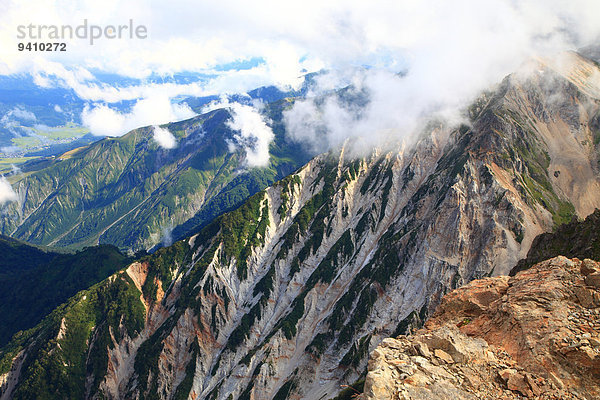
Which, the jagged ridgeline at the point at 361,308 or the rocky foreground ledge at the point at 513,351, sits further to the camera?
the jagged ridgeline at the point at 361,308

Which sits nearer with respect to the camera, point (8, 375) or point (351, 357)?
point (351, 357)

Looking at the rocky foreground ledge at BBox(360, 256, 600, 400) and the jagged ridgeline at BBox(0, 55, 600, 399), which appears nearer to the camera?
the rocky foreground ledge at BBox(360, 256, 600, 400)

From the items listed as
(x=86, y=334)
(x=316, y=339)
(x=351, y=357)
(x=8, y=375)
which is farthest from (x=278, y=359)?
(x=8, y=375)

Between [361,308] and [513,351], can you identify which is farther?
[361,308]

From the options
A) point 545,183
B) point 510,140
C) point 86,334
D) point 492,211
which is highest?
point 510,140

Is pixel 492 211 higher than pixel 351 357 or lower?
higher

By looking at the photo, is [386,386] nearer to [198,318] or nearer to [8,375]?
[198,318]

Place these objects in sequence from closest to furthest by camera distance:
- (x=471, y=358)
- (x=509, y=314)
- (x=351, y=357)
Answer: (x=471, y=358), (x=509, y=314), (x=351, y=357)

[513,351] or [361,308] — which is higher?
[361,308]
